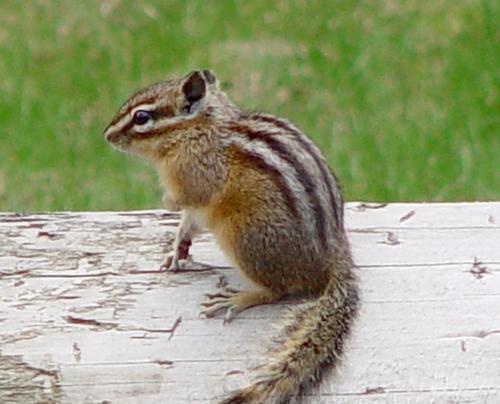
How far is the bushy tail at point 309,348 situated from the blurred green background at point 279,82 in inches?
97.6

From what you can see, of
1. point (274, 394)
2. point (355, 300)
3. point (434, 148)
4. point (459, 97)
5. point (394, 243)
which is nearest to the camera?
point (274, 394)

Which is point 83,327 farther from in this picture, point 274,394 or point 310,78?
point 310,78

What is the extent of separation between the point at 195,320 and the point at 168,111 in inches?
22.0

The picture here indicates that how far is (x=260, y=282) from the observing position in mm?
2730

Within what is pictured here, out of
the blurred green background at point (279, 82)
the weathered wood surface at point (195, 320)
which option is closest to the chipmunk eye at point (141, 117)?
the weathered wood surface at point (195, 320)

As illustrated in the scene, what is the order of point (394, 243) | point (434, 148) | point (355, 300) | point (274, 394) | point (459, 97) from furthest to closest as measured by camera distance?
point (459, 97)
point (434, 148)
point (394, 243)
point (355, 300)
point (274, 394)

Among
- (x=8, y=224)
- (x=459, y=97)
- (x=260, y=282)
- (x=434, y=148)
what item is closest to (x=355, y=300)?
(x=260, y=282)

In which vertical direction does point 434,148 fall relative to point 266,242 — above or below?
below

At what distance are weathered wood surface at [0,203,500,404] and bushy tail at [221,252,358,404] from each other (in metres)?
0.03

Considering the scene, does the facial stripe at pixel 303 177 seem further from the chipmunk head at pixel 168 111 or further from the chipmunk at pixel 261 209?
the chipmunk head at pixel 168 111

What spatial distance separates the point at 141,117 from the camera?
300 centimetres

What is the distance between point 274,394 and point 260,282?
1.02 feet

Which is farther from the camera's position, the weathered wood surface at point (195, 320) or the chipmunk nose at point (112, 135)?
the chipmunk nose at point (112, 135)

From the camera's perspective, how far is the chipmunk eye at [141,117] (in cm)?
299
